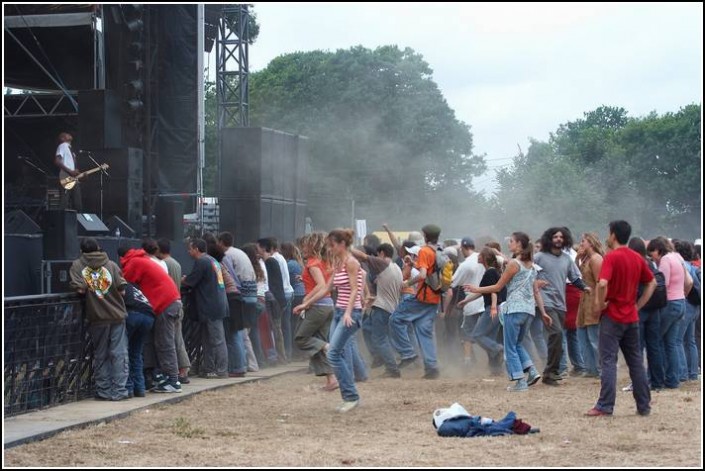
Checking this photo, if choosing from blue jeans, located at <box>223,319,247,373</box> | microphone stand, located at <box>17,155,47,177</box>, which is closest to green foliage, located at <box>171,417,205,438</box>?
blue jeans, located at <box>223,319,247,373</box>

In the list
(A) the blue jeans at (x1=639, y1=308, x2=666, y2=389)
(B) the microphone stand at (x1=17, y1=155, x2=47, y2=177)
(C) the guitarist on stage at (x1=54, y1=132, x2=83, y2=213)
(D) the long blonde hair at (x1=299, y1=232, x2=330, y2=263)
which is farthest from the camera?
(B) the microphone stand at (x1=17, y1=155, x2=47, y2=177)

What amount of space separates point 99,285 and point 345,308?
244 centimetres

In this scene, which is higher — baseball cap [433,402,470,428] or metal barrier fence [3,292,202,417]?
metal barrier fence [3,292,202,417]

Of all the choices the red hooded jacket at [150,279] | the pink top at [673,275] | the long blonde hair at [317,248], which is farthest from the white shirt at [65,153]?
the pink top at [673,275]

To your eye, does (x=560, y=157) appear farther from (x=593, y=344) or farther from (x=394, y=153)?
(x=593, y=344)

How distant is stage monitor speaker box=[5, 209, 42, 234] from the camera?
16.3 m

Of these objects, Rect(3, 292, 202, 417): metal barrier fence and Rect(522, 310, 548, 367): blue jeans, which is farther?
Rect(522, 310, 548, 367): blue jeans

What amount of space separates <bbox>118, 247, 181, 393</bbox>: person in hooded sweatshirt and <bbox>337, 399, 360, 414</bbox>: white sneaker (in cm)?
232

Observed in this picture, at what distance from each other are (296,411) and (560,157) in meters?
24.0

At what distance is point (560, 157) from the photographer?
33.8m

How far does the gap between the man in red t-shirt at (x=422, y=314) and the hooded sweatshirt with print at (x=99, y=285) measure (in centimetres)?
405

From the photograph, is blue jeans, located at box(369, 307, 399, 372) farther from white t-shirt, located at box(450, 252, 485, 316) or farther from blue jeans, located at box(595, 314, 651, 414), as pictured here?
blue jeans, located at box(595, 314, 651, 414)

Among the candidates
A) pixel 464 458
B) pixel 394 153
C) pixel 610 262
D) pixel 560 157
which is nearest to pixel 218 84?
pixel 394 153

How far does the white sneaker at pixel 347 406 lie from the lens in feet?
35.7
